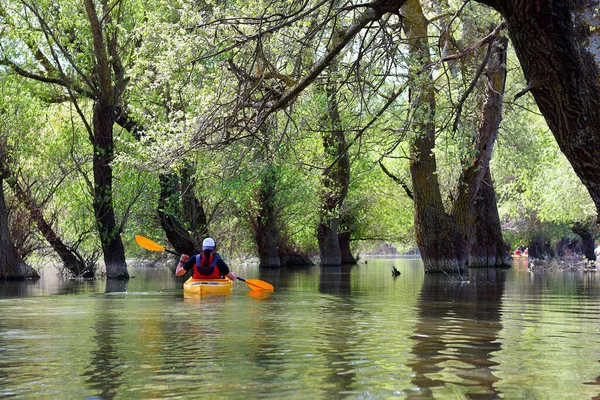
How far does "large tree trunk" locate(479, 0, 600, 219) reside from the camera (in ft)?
26.1

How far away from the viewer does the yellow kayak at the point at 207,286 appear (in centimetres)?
1717

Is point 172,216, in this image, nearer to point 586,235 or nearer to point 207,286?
point 207,286

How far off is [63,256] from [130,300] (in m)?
13.3

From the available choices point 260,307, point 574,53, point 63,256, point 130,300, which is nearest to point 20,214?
point 63,256

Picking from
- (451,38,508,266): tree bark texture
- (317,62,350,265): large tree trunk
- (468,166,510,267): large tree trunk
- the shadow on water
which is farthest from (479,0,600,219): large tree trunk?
(468,166,510,267): large tree trunk

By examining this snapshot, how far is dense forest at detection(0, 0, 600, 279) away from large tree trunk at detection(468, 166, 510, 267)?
0.09 m

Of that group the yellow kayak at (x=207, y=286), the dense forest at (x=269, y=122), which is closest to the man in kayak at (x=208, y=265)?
the yellow kayak at (x=207, y=286)

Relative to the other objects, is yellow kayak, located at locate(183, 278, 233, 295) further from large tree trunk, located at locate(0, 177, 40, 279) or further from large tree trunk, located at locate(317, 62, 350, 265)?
large tree trunk, located at locate(317, 62, 350, 265)

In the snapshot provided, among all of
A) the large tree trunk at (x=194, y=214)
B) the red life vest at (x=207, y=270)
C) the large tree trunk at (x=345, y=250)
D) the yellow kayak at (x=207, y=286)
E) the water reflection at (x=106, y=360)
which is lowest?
the water reflection at (x=106, y=360)

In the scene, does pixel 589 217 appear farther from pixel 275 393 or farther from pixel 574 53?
pixel 275 393

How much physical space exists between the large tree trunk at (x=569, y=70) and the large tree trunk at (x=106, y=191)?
755 inches

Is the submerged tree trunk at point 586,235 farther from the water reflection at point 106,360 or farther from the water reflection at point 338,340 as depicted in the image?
the water reflection at point 106,360

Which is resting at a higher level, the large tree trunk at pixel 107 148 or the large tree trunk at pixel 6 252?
the large tree trunk at pixel 107 148

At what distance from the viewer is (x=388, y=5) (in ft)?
30.6
